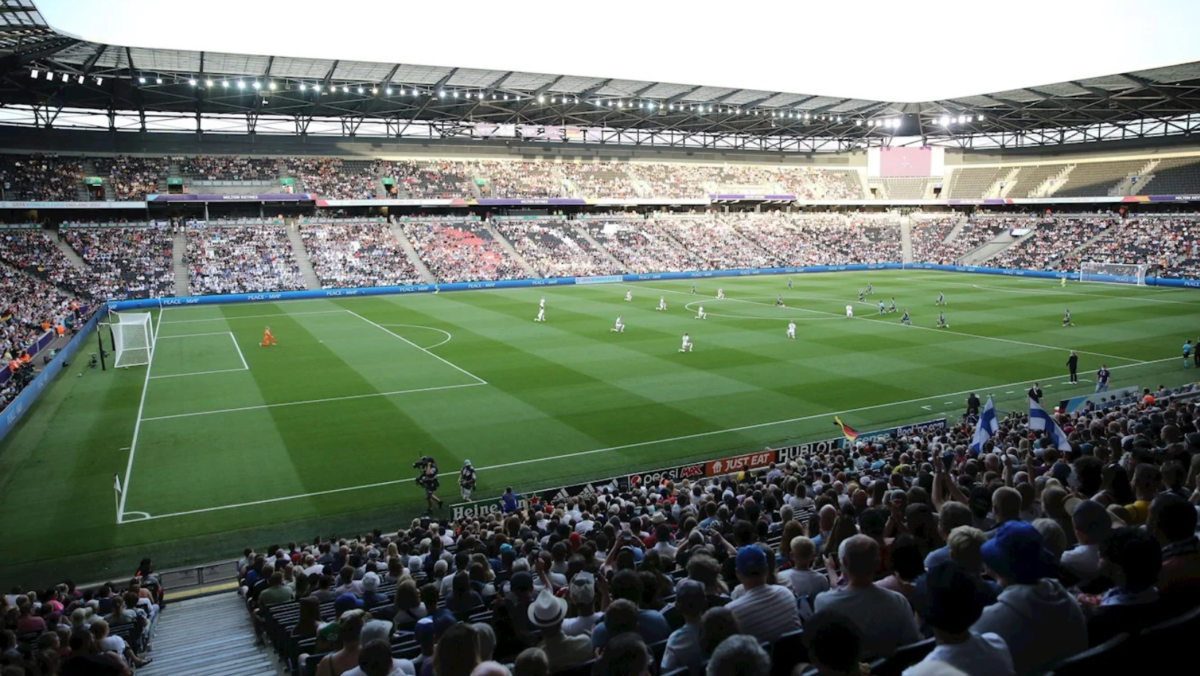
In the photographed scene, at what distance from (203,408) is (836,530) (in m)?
29.3

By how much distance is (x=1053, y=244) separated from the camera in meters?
84.3

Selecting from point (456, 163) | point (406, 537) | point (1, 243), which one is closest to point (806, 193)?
point (456, 163)

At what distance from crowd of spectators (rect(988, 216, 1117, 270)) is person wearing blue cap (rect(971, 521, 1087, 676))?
3445 inches

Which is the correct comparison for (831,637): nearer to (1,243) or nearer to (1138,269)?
(1,243)

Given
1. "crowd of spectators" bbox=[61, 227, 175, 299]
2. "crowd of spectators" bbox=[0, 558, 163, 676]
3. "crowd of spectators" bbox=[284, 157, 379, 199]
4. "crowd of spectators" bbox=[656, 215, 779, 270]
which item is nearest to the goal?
"crowd of spectators" bbox=[656, 215, 779, 270]

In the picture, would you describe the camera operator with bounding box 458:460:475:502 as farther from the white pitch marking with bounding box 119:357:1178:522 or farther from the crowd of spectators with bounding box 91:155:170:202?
the crowd of spectators with bounding box 91:155:170:202

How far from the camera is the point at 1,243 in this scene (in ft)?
195

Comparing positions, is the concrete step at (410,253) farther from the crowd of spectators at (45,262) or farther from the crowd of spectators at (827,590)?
the crowd of spectators at (827,590)

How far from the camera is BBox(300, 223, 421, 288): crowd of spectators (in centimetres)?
7056

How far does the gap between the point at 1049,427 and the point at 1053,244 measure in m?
80.8

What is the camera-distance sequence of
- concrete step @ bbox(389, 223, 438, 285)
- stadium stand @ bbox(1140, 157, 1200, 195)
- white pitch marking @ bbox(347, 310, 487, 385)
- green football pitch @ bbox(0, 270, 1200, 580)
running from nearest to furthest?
green football pitch @ bbox(0, 270, 1200, 580)
white pitch marking @ bbox(347, 310, 487, 385)
concrete step @ bbox(389, 223, 438, 285)
stadium stand @ bbox(1140, 157, 1200, 195)

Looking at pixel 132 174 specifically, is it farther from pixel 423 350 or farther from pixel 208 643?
pixel 208 643

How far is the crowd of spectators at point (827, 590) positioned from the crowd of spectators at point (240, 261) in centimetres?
5994

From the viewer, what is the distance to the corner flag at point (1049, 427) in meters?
14.7
